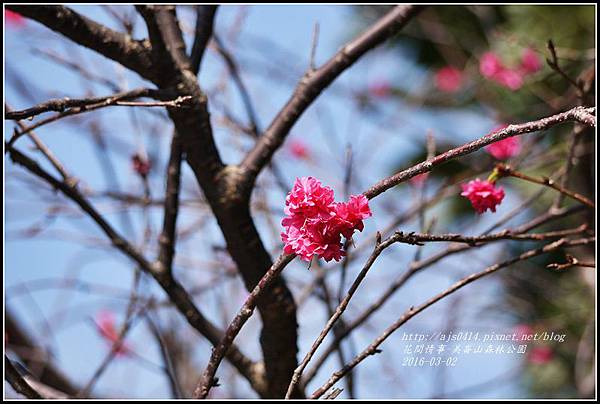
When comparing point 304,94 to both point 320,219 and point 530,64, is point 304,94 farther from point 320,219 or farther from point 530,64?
point 530,64

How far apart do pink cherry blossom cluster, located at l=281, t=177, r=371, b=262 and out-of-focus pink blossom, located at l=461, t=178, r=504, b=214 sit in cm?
41

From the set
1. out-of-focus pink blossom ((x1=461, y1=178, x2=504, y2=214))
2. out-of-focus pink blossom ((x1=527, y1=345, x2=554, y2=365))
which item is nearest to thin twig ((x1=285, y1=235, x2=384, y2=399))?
out-of-focus pink blossom ((x1=461, y1=178, x2=504, y2=214))

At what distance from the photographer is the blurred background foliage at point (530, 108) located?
339cm

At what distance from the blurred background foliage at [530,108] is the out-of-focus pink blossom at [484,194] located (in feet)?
5.83

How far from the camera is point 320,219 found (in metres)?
0.82

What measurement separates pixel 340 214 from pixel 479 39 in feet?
16.1

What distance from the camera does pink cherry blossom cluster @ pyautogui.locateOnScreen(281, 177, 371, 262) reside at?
81cm

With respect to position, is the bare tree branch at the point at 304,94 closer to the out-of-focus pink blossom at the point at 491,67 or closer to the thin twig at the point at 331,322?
the thin twig at the point at 331,322

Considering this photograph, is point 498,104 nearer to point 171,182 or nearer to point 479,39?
point 479,39

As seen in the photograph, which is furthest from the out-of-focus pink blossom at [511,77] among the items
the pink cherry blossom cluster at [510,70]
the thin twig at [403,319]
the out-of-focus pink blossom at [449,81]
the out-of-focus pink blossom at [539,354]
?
the thin twig at [403,319]

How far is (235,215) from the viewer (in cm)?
128

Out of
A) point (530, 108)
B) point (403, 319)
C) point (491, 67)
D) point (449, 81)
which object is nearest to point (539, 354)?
point (530, 108)

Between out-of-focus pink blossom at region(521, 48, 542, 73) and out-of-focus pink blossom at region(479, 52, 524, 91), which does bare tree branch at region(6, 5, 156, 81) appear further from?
out-of-focus pink blossom at region(521, 48, 542, 73)

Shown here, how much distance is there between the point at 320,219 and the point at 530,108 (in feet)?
10.5
